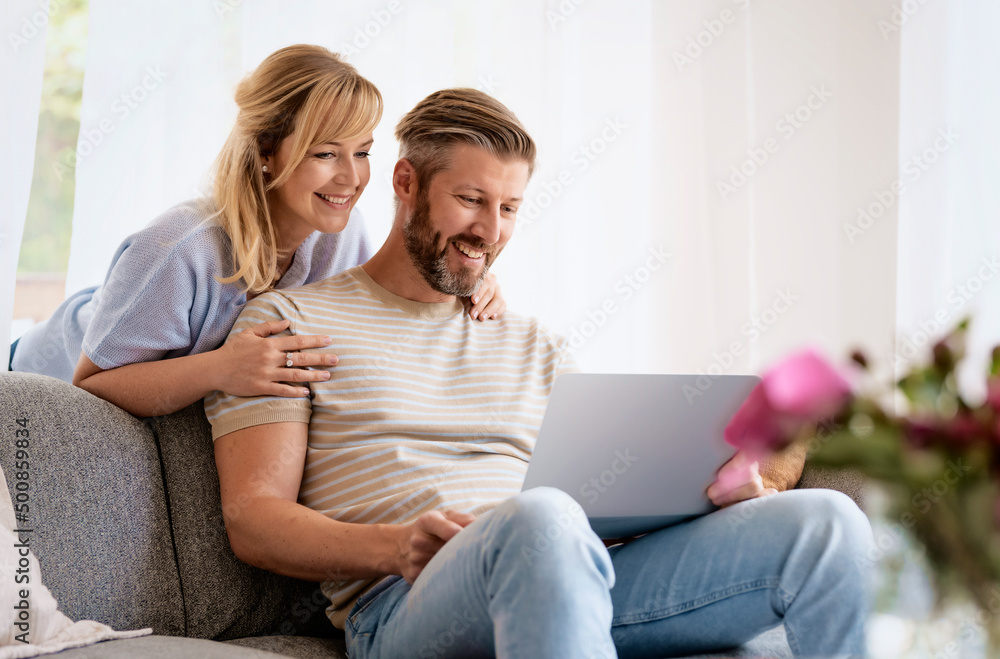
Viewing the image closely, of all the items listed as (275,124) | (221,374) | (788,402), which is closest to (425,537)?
(221,374)

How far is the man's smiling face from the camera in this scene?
1.52m

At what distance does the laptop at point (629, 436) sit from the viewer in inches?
40.2

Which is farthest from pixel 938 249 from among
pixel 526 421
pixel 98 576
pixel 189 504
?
pixel 98 576

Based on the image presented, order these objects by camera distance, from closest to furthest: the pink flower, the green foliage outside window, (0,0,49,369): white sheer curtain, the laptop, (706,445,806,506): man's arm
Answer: the pink flower, the laptop, (706,445,806,506): man's arm, (0,0,49,369): white sheer curtain, the green foliage outside window

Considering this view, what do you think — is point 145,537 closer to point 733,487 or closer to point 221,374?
point 221,374

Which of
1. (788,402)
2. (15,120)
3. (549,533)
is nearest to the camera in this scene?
(788,402)

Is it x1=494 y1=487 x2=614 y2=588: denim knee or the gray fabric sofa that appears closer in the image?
x1=494 y1=487 x2=614 y2=588: denim knee

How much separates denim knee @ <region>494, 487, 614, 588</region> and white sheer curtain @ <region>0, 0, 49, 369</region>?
4.65ft

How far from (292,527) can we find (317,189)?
665 mm

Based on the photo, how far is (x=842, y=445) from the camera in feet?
1.70

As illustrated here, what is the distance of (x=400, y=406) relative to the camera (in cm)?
138

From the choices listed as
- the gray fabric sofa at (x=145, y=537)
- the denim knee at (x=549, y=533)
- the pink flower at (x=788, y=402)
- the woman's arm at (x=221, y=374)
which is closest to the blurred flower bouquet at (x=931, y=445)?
the pink flower at (x=788, y=402)

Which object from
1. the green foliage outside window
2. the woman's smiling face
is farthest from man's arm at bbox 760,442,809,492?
the green foliage outside window

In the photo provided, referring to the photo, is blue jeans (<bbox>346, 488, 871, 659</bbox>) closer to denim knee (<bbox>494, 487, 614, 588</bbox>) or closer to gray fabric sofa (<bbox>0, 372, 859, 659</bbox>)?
denim knee (<bbox>494, 487, 614, 588</bbox>)
